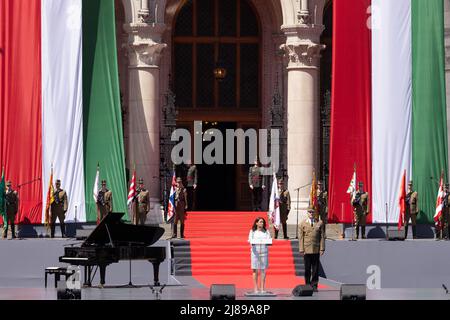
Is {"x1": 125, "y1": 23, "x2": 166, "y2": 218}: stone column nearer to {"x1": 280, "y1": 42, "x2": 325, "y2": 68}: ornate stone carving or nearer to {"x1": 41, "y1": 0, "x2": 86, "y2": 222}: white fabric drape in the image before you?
{"x1": 41, "y1": 0, "x2": 86, "y2": 222}: white fabric drape

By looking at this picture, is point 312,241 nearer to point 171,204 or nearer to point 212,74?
point 171,204

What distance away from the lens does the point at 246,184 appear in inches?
2178

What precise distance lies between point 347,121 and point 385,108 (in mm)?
1153

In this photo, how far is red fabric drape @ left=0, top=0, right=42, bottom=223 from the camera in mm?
47156

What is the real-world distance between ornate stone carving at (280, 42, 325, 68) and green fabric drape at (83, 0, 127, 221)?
6391 mm

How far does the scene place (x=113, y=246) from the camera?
37719 millimetres

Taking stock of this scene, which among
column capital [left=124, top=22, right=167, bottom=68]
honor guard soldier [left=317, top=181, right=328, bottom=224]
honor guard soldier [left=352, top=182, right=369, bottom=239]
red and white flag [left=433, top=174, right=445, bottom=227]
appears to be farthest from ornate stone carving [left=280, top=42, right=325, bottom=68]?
red and white flag [left=433, top=174, right=445, bottom=227]

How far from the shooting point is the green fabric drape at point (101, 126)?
47344 millimetres

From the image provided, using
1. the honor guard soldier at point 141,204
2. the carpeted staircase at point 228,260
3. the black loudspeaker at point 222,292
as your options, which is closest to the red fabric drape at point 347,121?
the carpeted staircase at point 228,260

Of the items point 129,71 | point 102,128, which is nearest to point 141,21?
point 129,71

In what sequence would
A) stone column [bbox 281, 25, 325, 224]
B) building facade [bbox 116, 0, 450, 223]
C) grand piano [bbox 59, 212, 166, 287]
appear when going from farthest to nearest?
stone column [bbox 281, 25, 325, 224] < building facade [bbox 116, 0, 450, 223] < grand piano [bbox 59, 212, 166, 287]

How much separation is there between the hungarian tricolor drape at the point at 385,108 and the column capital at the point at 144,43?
20.1 feet

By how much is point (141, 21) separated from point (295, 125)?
5.72 m

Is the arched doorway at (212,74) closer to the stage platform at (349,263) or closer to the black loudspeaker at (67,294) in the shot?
the stage platform at (349,263)
